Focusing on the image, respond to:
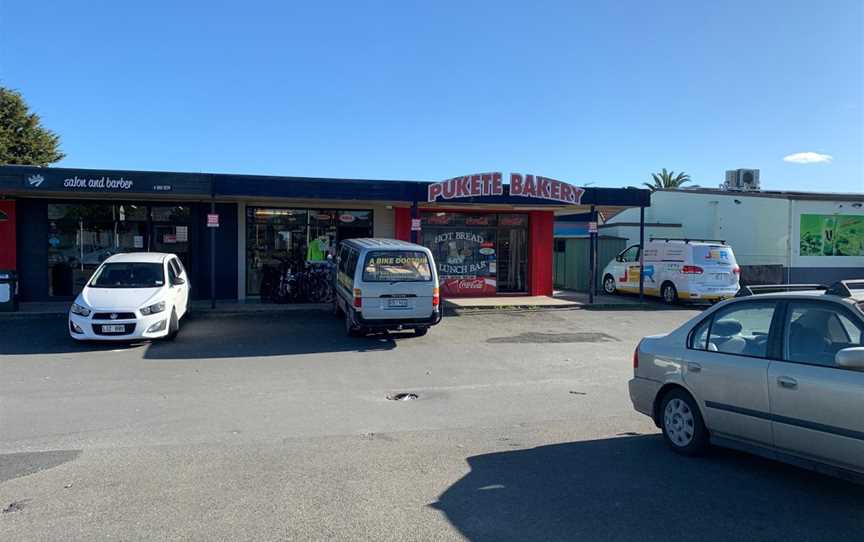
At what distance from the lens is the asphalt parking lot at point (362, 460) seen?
4.26 metres

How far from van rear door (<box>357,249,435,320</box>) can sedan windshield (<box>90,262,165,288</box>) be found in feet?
14.0

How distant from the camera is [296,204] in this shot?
60.6ft

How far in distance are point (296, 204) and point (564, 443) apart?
1385 centimetres

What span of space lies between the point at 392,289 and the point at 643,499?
25.8 feet

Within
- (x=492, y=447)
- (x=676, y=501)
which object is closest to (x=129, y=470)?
(x=492, y=447)

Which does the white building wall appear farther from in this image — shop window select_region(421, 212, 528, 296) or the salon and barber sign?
the salon and barber sign

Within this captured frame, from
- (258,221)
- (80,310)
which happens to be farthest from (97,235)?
(80,310)

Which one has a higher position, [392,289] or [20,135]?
[20,135]

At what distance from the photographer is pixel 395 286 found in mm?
12086

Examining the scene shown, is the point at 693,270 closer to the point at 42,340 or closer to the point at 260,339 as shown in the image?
the point at 260,339

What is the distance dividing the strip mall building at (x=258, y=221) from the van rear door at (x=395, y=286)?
4.52m

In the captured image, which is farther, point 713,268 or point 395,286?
point 713,268

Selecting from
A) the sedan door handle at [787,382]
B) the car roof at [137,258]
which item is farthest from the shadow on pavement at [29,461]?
the car roof at [137,258]

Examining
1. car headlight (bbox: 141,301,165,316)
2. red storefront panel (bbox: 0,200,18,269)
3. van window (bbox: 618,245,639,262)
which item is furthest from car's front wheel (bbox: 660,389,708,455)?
red storefront panel (bbox: 0,200,18,269)
